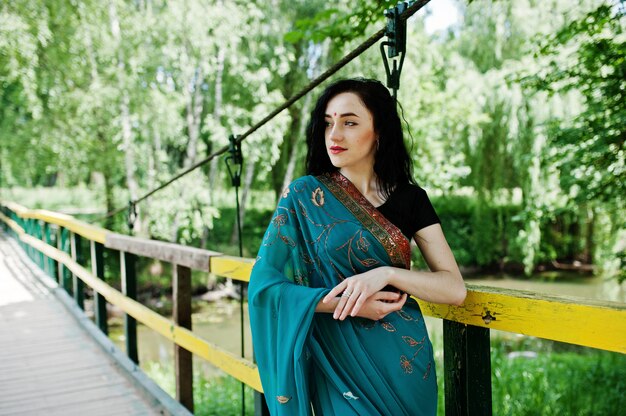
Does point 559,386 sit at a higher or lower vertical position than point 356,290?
lower

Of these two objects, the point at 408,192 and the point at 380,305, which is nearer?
the point at 380,305

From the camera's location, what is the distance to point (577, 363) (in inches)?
221

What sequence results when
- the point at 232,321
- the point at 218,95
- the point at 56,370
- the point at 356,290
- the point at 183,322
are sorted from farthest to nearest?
the point at 218,95 → the point at 232,321 → the point at 56,370 → the point at 183,322 → the point at 356,290

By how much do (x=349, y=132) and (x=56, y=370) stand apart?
2717 mm

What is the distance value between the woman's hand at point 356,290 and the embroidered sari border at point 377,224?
0.07 m

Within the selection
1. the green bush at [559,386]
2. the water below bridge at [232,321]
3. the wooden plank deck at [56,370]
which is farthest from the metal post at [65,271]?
the green bush at [559,386]

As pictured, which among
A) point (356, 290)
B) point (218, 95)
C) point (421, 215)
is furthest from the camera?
point (218, 95)

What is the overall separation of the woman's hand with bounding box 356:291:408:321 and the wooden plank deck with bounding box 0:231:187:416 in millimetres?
1529

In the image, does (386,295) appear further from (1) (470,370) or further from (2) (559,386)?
(2) (559,386)

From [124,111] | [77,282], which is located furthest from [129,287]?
[124,111]

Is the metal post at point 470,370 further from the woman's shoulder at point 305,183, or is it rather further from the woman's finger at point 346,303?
the woman's shoulder at point 305,183

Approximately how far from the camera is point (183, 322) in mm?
2635

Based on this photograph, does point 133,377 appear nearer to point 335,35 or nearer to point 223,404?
point 223,404

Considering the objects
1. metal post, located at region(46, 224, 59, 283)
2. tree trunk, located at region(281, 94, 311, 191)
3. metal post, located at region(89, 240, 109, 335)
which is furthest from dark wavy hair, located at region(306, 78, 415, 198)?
tree trunk, located at region(281, 94, 311, 191)
